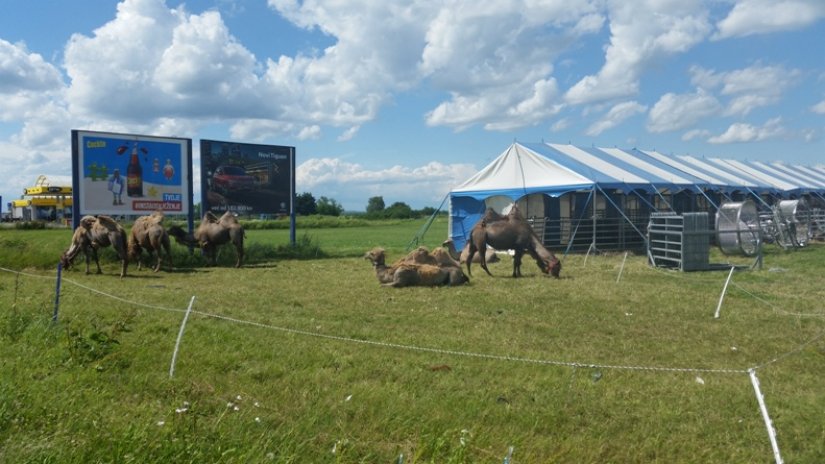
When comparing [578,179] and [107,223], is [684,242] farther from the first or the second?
[107,223]

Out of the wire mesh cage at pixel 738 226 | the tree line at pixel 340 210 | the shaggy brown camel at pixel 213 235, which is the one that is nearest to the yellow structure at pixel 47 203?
the tree line at pixel 340 210

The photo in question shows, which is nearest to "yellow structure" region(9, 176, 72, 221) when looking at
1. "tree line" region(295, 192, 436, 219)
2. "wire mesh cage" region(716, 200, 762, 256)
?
"tree line" region(295, 192, 436, 219)

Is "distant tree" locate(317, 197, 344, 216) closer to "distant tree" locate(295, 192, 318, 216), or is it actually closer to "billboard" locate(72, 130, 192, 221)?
"distant tree" locate(295, 192, 318, 216)

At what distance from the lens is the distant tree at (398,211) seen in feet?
263

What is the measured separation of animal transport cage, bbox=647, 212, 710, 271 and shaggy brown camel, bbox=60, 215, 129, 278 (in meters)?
13.3

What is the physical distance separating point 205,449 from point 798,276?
15.0 metres

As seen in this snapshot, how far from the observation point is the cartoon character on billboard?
18312mm

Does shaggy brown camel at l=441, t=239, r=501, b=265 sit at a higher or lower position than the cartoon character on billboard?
lower

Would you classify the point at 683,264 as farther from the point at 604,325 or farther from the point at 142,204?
the point at 142,204

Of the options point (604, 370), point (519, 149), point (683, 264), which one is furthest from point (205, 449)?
point (519, 149)

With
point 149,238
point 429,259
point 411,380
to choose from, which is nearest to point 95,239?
point 149,238

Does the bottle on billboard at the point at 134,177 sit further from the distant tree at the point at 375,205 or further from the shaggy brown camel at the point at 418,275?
the distant tree at the point at 375,205

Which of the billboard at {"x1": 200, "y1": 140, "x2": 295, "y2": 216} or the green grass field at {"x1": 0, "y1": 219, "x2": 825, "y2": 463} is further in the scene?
the billboard at {"x1": 200, "y1": 140, "x2": 295, "y2": 216}

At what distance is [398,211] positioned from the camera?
81.4 metres
